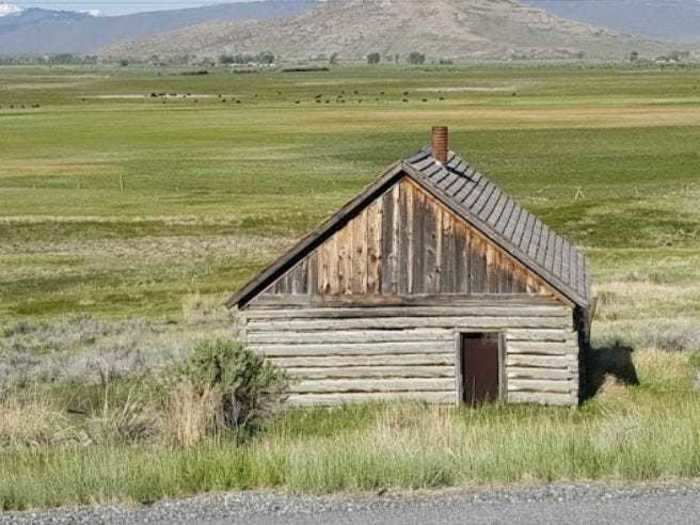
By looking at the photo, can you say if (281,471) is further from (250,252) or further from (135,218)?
(135,218)

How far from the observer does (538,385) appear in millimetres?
20109

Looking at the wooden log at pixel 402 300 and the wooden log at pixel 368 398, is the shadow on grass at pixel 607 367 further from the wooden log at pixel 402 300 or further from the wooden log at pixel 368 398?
the wooden log at pixel 368 398

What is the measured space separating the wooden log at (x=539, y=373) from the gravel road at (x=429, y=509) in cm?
969

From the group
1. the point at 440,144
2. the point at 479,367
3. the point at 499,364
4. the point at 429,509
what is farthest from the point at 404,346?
the point at 429,509

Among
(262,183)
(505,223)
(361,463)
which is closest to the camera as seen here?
(361,463)

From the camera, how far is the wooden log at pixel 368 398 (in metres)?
20.3

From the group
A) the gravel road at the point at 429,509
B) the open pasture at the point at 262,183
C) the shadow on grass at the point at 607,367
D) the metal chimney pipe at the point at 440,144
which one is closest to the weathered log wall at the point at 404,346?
the shadow on grass at the point at 607,367

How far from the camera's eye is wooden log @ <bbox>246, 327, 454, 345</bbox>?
2055 cm

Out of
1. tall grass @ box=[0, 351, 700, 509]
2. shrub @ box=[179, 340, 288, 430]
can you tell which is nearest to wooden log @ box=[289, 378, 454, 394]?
shrub @ box=[179, 340, 288, 430]

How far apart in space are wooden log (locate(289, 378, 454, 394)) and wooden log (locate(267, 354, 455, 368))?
265mm

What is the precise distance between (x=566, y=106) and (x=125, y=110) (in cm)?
4284

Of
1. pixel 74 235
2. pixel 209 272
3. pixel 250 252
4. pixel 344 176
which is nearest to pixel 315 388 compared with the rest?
pixel 209 272

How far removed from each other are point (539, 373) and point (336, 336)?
3385 mm

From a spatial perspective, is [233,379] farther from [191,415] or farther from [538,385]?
[538,385]
